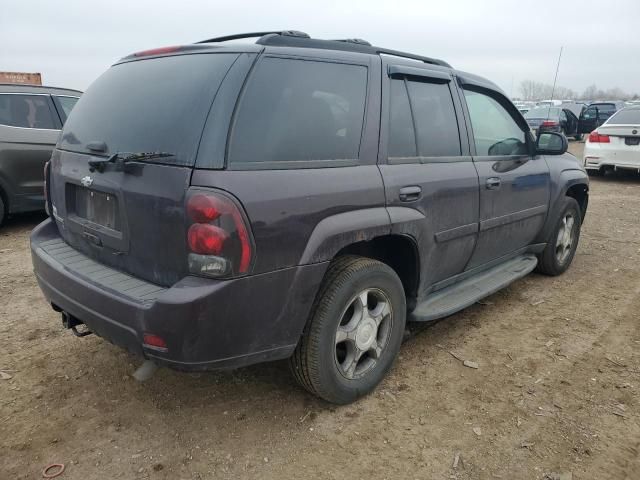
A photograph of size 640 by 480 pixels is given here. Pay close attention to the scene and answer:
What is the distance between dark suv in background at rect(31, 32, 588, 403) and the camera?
2.18 m

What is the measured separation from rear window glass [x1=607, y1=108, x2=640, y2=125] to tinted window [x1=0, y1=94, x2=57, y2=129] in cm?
1033

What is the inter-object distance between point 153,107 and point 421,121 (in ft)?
5.22

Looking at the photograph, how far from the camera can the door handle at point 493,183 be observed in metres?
3.57

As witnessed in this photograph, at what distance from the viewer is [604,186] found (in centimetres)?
1036

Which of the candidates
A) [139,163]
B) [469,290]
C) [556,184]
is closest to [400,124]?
[469,290]

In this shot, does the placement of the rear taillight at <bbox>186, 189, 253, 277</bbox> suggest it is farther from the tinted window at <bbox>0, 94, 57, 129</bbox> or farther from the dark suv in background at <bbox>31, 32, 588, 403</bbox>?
the tinted window at <bbox>0, 94, 57, 129</bbox>

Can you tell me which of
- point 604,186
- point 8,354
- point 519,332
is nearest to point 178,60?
point 8,354

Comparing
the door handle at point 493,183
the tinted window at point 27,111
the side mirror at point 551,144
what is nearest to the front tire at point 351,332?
the door handle at point 493,183

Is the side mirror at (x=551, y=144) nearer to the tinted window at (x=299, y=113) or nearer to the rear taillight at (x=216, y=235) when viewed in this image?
the tinted window at (x=299, y=113)

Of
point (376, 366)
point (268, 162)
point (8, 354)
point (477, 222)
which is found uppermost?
point (268, 162)

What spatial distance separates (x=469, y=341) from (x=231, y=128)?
2.33 meters

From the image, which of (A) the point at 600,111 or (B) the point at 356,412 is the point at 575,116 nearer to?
(A) the point at 600,111

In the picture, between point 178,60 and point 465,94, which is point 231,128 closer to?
point 178,60

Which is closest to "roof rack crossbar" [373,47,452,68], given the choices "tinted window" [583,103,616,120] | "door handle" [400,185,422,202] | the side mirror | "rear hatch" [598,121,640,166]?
"door handle" [400,185,422,202]
